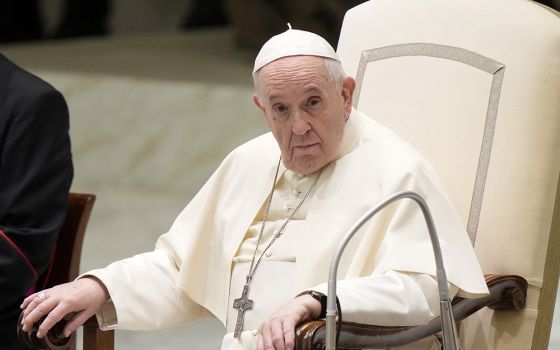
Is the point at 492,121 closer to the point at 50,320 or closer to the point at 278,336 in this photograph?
the point at 278,336

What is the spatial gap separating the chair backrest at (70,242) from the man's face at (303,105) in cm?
86

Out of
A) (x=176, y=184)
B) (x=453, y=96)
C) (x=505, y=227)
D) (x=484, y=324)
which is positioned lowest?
(x=176, y=184)

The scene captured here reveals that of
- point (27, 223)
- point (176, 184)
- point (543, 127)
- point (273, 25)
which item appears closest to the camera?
point (543, 127)

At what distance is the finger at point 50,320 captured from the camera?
339 cm

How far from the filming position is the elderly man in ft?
10.9

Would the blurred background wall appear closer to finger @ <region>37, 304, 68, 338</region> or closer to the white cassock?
the white cassock

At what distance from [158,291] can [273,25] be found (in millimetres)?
6850

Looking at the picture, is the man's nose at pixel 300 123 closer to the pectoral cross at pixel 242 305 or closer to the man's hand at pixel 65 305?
the pectoral cross at pixel 242 305

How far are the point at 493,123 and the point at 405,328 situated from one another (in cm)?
75

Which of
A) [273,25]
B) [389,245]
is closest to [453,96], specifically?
[389,245]

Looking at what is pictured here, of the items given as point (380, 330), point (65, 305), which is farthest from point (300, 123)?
point (65, 305)

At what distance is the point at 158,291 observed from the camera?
3680 millimetres

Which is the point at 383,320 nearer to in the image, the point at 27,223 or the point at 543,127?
the point at 543,127

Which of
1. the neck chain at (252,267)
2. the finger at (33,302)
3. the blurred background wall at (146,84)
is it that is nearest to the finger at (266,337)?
the neck chain at (252,267)
